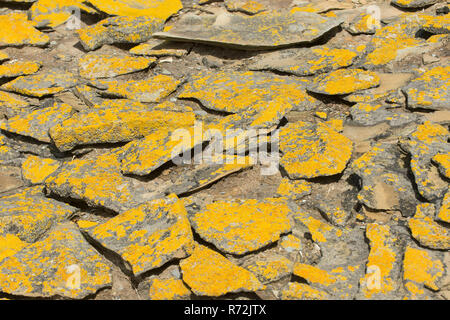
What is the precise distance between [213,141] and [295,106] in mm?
981

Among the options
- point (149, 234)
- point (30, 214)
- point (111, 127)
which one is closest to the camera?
point (149, 234)

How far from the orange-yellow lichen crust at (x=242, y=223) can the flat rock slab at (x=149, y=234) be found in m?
0.16

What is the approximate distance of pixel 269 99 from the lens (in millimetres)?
5629

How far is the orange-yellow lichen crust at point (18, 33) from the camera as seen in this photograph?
722 centimetres

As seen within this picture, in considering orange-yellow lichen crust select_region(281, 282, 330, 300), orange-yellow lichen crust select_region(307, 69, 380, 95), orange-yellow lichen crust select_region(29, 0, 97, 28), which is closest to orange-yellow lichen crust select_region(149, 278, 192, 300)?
orange-yellow lichen crust select_region(281, 282, 330, 300)

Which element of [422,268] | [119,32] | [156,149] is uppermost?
[119,32]

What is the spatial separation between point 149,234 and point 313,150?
1632 millimetres

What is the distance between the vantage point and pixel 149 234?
4195 mm

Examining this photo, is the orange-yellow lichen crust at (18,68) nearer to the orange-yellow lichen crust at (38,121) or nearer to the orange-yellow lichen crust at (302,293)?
the orange-yellow lichen crust at (38,121)

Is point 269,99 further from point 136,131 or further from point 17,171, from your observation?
point 17,171

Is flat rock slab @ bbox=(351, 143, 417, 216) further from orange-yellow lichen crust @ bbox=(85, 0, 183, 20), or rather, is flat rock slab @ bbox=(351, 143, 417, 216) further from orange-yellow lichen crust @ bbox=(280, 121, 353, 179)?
orange-yellow lichen crust @ bbox=(85, 0, 183, 20)

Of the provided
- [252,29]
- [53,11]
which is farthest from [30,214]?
[53,11]

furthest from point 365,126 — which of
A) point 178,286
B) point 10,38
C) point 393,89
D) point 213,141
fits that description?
point 10,38

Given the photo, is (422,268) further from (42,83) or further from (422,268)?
(42,83)
